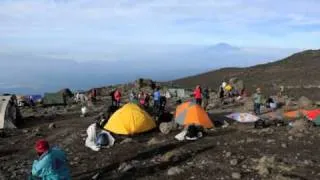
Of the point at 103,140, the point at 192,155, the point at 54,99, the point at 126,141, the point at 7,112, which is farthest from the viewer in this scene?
the point at 54,99

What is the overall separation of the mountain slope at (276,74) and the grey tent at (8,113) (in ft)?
102

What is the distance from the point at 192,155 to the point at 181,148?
1.42 m

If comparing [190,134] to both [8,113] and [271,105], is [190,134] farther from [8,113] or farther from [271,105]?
[271,105]

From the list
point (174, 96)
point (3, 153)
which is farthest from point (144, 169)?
point (174, 96)

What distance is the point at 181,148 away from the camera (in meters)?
21.3

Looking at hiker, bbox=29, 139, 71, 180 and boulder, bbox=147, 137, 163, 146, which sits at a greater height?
hiker, bbox=29, 139, 71, 180

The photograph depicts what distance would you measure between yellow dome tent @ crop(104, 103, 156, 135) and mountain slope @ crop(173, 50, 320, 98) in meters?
33.7

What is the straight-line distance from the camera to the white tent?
31.0 metres

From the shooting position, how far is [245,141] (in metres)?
22.3

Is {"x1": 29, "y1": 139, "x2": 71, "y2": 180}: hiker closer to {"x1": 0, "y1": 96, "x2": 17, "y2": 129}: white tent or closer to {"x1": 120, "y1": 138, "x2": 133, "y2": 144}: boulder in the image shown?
{"x1": 120, "y1": 138, "x2": 133, "y2": 144}: boulder

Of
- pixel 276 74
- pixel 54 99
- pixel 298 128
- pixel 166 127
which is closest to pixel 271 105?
pixel 298 128

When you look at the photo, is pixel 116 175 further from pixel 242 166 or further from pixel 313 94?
pixel 313 94

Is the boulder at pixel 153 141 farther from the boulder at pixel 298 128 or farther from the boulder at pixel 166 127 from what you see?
the boulder at pixel 298 128

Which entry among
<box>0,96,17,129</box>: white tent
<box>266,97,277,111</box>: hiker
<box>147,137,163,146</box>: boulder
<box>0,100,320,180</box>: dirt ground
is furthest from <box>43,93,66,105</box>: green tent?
<box>147,137,163,146</box>: boulder
